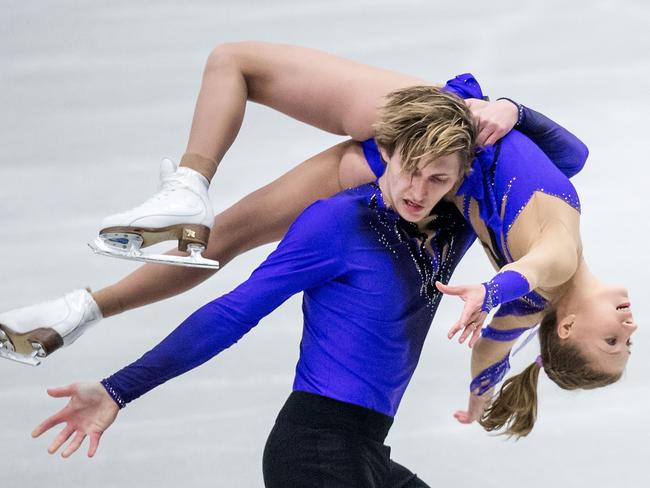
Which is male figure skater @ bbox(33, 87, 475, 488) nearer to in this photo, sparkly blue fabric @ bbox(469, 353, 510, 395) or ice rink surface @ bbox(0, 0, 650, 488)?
sparkly blue fabric @ bbox(469, 353, 510, 395)

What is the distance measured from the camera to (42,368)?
14.6ft

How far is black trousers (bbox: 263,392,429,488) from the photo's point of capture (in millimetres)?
3100

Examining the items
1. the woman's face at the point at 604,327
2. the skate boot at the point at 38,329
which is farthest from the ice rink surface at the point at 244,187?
the skate boot at the point at 38,329

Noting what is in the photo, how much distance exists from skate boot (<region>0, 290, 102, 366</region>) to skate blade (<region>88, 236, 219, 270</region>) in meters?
0.27

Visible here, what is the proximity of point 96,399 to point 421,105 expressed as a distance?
101 cm

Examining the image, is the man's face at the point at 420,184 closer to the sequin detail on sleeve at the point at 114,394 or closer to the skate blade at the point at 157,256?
the skate blade at the point at 157,256

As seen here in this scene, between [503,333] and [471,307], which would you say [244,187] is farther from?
[471,307]

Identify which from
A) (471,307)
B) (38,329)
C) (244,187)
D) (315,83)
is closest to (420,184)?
(471,307)

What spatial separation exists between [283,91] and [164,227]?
55 cm

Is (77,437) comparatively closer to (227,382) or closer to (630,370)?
(227,382)

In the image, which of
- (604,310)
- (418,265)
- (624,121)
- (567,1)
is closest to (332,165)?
(418,265)

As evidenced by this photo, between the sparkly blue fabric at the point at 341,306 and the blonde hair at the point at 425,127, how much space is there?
0.19m

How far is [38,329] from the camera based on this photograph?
341cm

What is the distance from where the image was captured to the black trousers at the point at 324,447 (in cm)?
310
